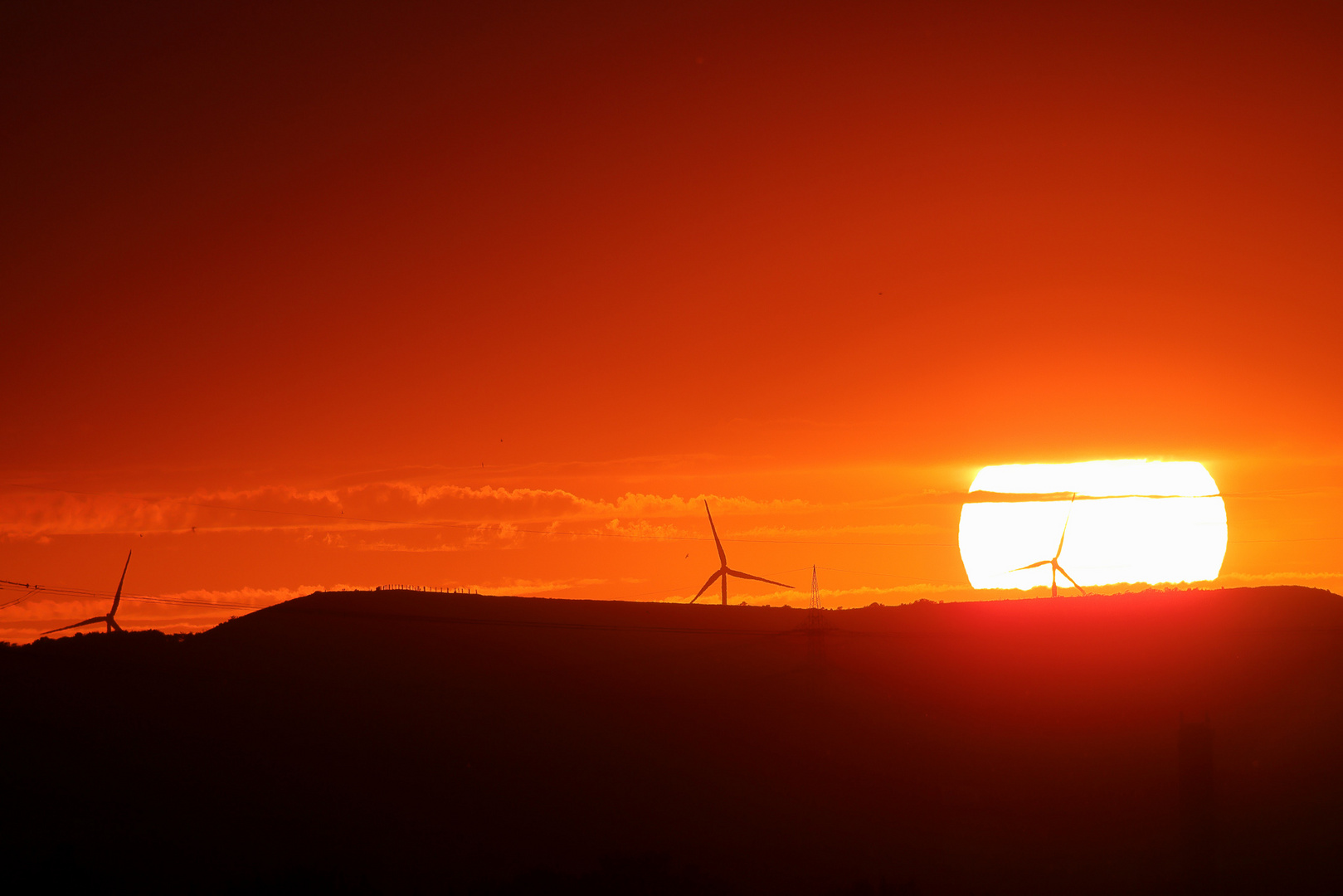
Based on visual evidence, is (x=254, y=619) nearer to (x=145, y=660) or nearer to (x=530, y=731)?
(x=145, y=660)

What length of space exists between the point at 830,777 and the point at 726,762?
6.31 meters

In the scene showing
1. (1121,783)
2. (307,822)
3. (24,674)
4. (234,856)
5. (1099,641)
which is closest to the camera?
(234,856)

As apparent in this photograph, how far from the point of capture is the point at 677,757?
7075 cm

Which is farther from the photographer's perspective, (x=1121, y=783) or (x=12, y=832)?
(x=1121, y=783)

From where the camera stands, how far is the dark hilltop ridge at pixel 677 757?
5516cm

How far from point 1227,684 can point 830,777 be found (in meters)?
31.6

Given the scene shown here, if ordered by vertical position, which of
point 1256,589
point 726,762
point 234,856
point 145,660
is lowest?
point 234,856

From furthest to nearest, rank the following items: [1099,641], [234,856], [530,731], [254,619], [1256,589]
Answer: [1256,589] → [254,619] → [1099,641] → [530,731] → [234,856]

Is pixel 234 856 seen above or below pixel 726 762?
below

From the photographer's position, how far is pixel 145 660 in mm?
83875

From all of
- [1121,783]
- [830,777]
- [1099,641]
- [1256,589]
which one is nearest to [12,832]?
[830,777]

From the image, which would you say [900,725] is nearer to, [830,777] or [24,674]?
[830,777]

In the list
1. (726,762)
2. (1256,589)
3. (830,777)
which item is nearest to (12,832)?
(726,762)

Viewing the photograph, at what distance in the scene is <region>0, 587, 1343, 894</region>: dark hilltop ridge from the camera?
181ft
